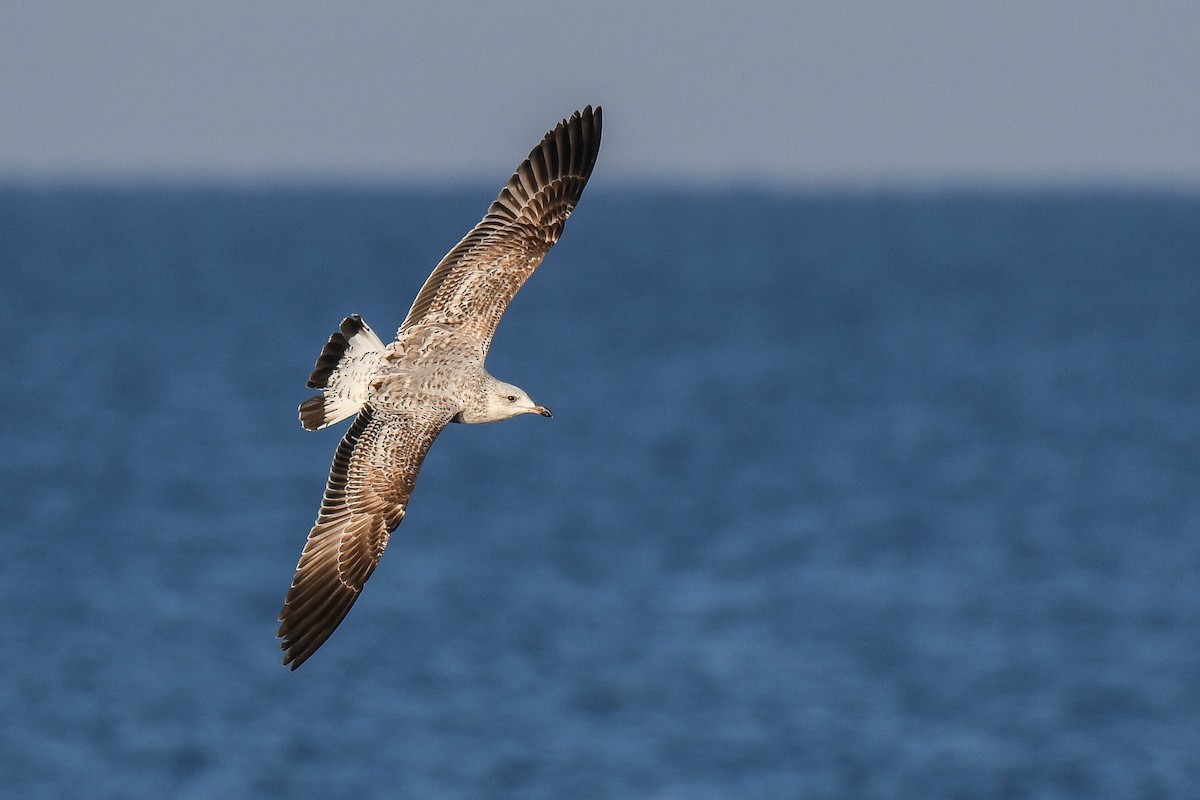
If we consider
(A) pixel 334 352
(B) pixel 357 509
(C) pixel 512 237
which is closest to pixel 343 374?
(A) pixel 334 352

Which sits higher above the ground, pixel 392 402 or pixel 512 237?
pixel 512 237

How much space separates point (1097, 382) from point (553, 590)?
38976mm

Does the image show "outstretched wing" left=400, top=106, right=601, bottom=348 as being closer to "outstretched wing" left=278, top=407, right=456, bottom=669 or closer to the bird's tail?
the bird's tail

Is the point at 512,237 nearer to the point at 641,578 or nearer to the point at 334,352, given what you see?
the point at 334,352

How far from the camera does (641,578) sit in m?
35.8

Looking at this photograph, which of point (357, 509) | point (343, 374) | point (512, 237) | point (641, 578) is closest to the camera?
point (357, 509)

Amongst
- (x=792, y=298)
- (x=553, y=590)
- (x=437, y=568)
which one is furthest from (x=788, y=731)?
(x=792, y=298)

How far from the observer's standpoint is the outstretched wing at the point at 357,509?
1140 centimetres

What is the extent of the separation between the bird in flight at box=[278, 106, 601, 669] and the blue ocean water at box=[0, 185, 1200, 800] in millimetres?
13919

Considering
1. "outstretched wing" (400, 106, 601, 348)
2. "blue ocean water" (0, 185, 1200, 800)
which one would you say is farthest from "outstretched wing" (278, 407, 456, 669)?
"blue ocean water" (0, 185, 1200, 800)

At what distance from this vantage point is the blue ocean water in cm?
2638

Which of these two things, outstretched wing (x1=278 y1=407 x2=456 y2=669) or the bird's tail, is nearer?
outstretched wing (x1=278 y1=407 x2=456 y2=669)

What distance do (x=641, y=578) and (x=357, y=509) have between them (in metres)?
24.6

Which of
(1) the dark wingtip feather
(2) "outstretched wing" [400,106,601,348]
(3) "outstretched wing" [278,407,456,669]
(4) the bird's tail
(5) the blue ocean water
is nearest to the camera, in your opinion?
(3) "outstretched wing" [278,407,456,669]
